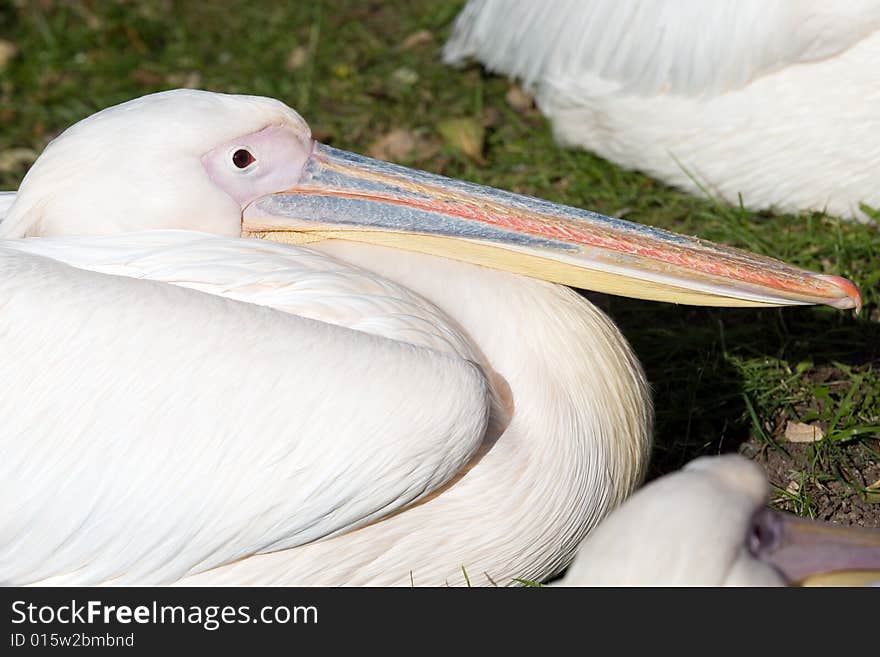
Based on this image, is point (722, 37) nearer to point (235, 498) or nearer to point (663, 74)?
point (663, 74)

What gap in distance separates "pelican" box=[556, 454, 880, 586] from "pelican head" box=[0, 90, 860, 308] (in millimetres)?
569

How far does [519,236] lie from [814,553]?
86cm

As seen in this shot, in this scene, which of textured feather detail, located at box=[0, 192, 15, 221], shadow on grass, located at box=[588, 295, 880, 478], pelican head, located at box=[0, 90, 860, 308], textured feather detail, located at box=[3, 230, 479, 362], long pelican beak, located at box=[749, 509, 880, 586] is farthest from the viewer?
shadow on grass, located at box=[588, 295, 880, 478]

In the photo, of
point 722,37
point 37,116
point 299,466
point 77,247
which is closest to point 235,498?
point 299,466

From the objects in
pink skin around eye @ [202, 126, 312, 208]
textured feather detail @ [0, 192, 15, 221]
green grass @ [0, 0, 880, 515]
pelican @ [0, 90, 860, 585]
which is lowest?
green grass @ [0, 0, 880, 515]

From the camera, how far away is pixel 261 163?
261 cm

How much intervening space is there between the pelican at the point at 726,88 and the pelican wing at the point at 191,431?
1.71 metres

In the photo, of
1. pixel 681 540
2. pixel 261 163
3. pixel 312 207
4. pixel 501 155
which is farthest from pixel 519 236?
pixel 501 155

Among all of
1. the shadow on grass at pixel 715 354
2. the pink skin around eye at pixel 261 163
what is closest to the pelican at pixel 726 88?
the shadow on grass at pixel 715 354

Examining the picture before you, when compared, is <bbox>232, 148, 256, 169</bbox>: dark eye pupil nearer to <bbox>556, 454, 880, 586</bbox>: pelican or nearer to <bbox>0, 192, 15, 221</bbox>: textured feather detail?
<bbox>0, 192, 15, 221</bbox>: textured feather detail

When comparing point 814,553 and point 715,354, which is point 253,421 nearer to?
point 814,553

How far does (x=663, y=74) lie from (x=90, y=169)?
6.03 feet

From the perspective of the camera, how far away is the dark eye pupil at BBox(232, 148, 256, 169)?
256cm

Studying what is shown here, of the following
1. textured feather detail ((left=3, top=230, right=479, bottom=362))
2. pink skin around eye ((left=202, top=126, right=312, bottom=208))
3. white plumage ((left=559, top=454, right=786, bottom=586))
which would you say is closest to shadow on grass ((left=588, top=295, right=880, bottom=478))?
textured feather detail ((left=3, top=230, right=479, bottom=362))
